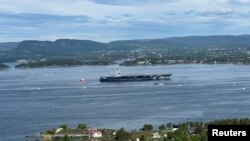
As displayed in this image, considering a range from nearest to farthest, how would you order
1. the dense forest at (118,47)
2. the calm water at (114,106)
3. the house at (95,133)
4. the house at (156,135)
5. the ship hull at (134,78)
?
the house at (156,135)
the house at (95,133)
the calm water at (114,106)
the ship hull at (134,78)
the dense forest at (118,47)

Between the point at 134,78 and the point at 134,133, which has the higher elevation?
the point at 134,78

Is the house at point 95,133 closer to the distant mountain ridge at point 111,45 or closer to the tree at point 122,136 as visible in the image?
the tree at point 122,136

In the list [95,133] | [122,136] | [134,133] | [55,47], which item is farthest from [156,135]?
[55,47]

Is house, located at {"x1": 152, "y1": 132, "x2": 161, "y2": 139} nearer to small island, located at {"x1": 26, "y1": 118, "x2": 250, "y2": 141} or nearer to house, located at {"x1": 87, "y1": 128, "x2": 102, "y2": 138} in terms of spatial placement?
small island, located at {"x1": 26, "y1": 118, "x2": 250, "y2": 141}

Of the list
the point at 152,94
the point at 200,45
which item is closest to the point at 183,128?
the point at 152,94

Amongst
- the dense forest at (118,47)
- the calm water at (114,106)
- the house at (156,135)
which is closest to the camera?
the house at (156,135)

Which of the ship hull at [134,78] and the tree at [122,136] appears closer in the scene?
the tree at [122,136]

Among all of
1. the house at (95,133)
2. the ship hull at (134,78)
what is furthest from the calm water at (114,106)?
the ship hull at (134,78)

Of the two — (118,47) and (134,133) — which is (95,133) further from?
(118,47)

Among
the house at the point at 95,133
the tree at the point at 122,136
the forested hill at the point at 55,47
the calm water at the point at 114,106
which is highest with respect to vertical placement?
the forested hill at the point at 55,47

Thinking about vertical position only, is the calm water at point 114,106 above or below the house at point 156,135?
below

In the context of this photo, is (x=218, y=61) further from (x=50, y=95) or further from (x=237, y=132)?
(x=237, y=132)
